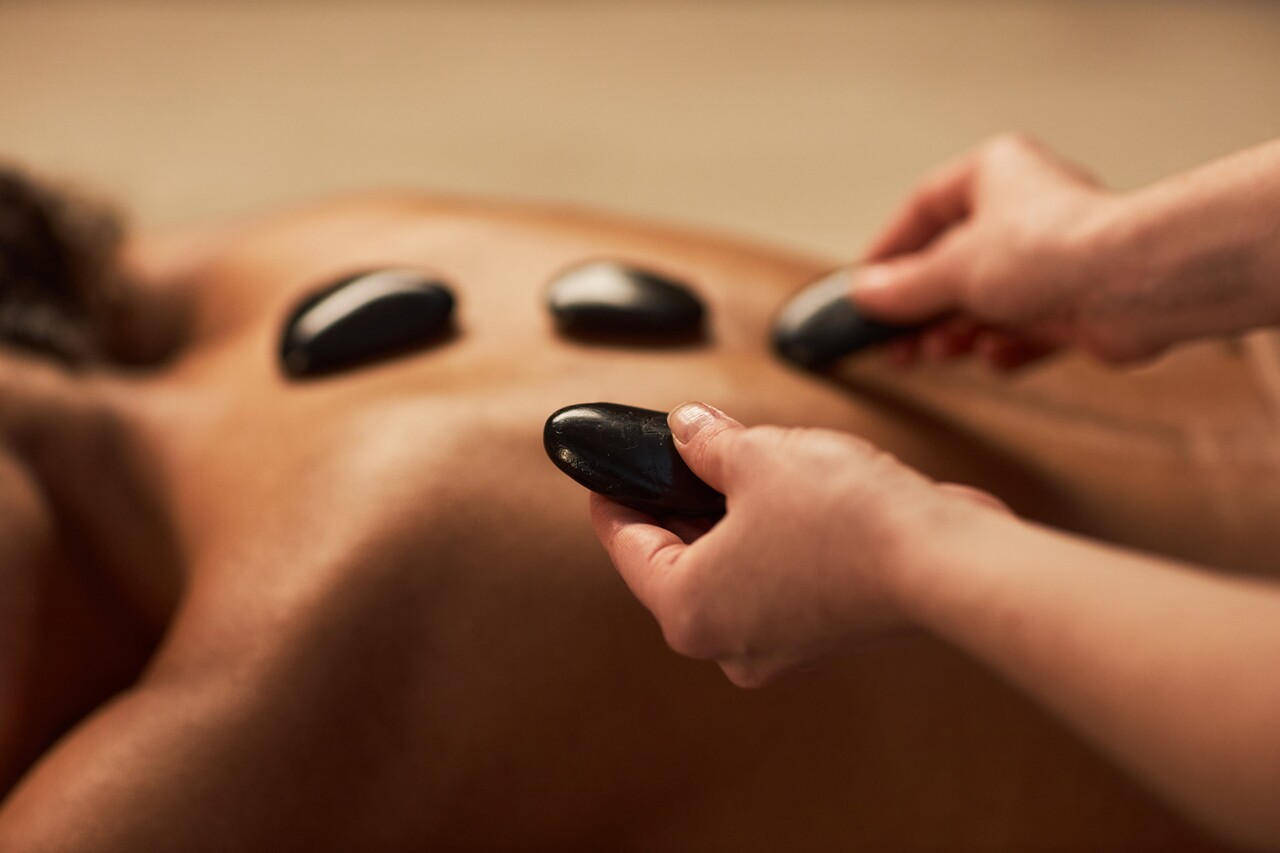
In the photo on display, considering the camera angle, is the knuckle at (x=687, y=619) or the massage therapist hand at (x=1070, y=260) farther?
the massage therapist hand at (x=1070, y=260)

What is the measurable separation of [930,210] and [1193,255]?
0.17 metres

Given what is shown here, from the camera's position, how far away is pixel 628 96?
125 cm

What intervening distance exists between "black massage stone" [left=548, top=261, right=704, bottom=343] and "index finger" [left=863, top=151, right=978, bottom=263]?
15 cm

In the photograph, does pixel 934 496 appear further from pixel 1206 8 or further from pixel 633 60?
pixel 1206 8

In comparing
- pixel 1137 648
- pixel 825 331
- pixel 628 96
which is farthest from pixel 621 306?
pixel 628 96

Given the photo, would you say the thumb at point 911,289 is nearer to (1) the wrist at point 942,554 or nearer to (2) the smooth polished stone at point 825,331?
(2) the smooth polished stone at point 825,331

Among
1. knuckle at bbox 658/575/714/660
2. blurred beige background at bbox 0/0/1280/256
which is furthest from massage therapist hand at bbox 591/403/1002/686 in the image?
blurred beige background at bbox 0/0/1280/256

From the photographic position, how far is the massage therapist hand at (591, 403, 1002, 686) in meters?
0.30

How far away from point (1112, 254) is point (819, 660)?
0.27 metres

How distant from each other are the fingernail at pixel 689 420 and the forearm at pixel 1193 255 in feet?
0.83

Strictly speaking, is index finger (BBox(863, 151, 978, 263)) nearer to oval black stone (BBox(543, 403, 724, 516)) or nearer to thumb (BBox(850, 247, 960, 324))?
thumb (BBox(850, 247, 960, 324))

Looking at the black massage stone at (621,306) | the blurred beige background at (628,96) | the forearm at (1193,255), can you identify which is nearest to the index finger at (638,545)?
the black massage stone at (621,306)

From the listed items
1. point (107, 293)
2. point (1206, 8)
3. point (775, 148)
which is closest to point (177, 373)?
point (107, 293)

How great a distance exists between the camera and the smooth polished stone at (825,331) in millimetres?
A: 561
